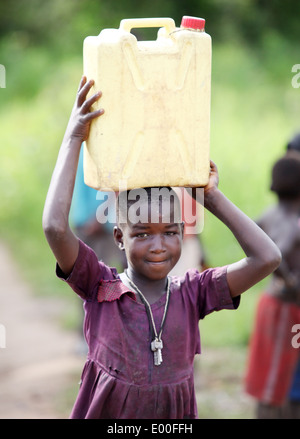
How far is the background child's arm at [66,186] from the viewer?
2340mm

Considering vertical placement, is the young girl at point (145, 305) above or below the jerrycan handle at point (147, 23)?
below

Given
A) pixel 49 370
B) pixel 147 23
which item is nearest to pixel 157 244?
pixel 147 23

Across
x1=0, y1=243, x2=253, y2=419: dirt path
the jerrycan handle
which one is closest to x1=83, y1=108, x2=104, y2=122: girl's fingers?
the jerrycan handle

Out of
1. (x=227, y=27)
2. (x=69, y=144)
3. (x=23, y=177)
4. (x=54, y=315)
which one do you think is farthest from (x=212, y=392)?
(x=227, y=27)

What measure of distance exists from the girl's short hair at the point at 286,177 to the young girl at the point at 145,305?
1.80m

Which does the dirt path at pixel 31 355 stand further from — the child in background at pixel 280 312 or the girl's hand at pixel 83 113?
the girl's hand at pixel 83 113

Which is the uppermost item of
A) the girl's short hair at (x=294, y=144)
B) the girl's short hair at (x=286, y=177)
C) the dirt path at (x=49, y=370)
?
the girl's short hair at (x=294, y=144)

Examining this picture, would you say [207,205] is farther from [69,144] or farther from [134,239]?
[69,144]

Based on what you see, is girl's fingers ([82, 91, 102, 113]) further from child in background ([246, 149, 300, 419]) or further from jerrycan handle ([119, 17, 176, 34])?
child in background ([246, 149, 300, 419])

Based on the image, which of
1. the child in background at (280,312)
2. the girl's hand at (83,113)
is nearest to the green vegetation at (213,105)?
the child in background at (280,312)

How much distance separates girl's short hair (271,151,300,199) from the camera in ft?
13.9

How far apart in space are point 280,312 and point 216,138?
5.86 m

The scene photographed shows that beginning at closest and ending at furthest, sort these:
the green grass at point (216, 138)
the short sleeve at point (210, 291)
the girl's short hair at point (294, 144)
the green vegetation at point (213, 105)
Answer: the short sleeve at point (210, 291) → the girl's short hair at point (294, 144) → the green grass at point (216, 138) → the green vegetation at point (213, 105)

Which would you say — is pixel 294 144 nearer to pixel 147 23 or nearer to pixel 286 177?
pixel 286 177
